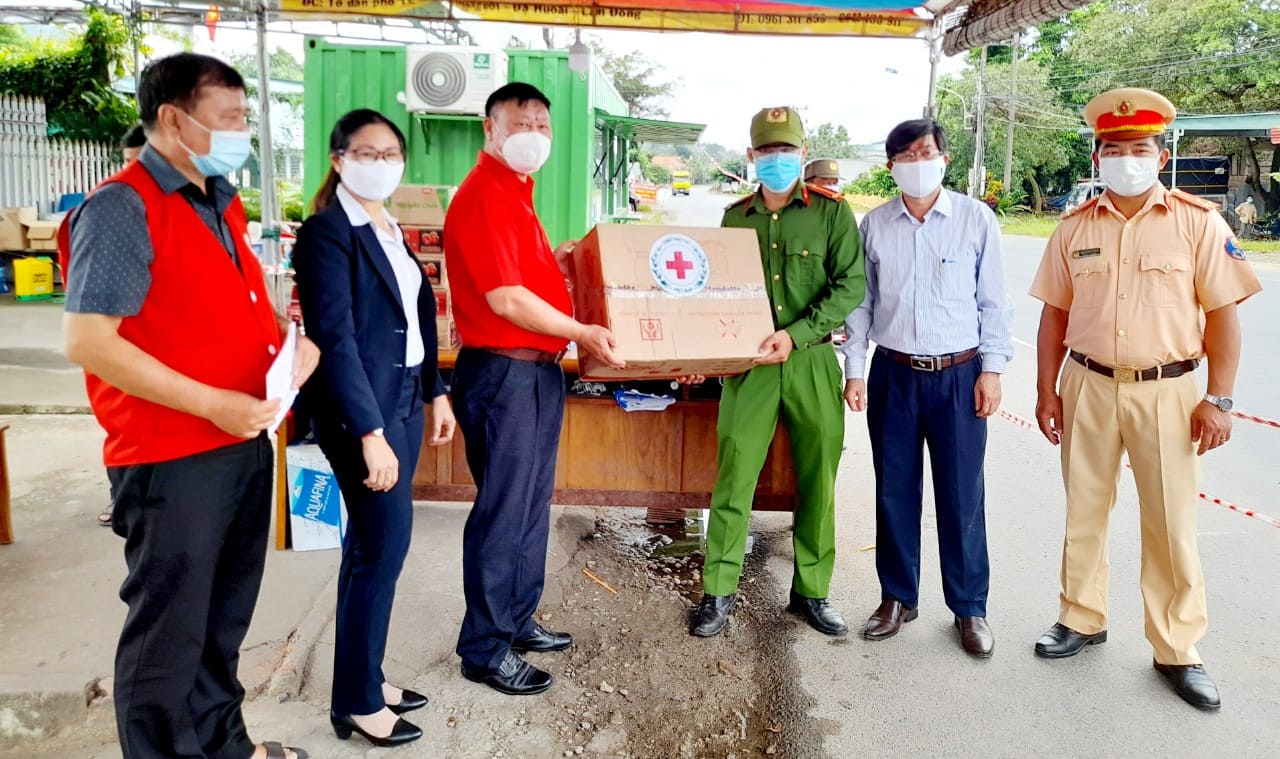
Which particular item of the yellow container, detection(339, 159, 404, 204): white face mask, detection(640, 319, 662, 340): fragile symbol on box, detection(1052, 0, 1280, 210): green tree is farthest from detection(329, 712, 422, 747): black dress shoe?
detection(1052, 0, 1280, 210): green tree

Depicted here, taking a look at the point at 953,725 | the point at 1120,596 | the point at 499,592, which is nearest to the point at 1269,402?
the point at 1120,596

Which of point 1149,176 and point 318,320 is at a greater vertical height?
point 1149,176

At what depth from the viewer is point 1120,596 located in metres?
3.75

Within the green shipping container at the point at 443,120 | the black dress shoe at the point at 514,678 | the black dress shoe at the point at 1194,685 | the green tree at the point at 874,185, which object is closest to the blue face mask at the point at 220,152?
the black dress shoe at the point at 514,678

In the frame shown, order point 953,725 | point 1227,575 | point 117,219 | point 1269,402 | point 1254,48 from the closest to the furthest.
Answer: point 117,219, point 953,725, point 1227,575, point 1269,402, point 1254,48

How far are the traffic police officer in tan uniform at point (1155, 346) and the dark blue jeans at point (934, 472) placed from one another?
1.15 ft

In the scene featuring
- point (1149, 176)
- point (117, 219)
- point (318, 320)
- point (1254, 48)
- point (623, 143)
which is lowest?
point (318, 320)

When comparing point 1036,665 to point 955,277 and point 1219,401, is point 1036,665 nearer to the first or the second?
point 1219,401

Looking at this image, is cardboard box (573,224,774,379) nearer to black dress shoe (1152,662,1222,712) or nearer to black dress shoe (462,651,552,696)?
black dress shoe (462,651,552,696)

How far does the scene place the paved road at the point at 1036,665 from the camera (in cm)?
274

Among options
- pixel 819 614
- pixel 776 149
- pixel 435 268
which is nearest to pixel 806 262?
pixel 776 149

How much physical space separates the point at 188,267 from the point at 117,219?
0.16 metres

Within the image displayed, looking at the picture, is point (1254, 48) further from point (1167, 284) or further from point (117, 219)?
point (117, 219)

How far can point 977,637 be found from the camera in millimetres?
3238
